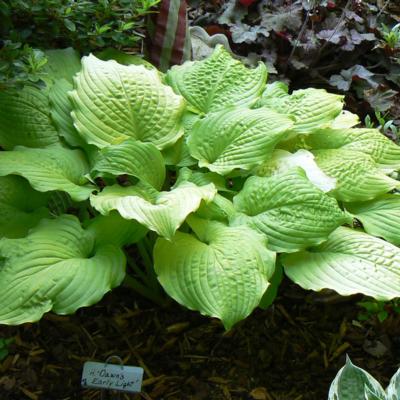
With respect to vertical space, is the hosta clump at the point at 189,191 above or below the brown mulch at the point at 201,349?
above

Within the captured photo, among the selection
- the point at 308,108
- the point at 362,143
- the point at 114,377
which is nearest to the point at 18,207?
the point at 114,377

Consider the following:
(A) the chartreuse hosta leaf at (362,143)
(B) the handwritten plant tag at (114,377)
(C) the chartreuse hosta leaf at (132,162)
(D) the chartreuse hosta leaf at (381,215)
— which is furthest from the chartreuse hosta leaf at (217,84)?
(B) the handwritten plant tag at (114,377)

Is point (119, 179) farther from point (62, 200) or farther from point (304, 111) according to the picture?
point (304, 111)

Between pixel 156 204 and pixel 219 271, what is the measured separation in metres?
0.22

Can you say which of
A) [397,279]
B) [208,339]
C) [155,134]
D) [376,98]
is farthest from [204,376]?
[376,98]

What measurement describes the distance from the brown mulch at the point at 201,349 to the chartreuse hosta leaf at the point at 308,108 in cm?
50

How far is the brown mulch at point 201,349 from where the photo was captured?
143 centimetres

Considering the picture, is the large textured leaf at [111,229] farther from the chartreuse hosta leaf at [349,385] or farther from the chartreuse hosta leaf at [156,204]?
the chartreuse hosta leaf at [349,385]

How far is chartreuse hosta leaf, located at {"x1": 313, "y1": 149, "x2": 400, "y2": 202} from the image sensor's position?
4.99 ft

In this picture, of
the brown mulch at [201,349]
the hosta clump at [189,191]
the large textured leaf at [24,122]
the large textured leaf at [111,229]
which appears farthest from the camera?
the large textured leaf at [24,122]

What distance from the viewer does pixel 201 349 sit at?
151 centimetres

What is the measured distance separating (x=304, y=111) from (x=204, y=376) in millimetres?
795

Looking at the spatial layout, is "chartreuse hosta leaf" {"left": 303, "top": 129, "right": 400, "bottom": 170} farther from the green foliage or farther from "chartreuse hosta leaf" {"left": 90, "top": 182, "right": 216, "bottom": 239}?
the green foliage

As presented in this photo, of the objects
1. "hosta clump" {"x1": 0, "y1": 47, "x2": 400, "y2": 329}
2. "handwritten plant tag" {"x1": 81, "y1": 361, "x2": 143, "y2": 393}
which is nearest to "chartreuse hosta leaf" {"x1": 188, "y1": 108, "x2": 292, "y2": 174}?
"hosta clump" {"x1": 0, "y1": 47, "x2": 400, "y2": 329}
